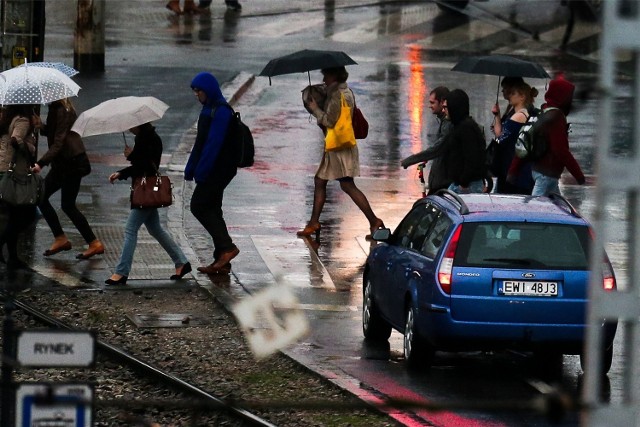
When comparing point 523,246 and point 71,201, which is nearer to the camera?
point 523,246

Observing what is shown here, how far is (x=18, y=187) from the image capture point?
600 inches

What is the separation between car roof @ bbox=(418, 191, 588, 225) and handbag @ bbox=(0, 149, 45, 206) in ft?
14.4

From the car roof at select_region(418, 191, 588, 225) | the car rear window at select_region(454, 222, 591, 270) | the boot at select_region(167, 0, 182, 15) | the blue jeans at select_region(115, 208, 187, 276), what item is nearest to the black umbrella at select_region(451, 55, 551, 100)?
the blue jeans at select_region(115, 208, 187, 276)

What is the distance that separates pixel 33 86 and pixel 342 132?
11.7ft

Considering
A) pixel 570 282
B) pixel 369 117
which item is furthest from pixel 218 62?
pixel 570 282

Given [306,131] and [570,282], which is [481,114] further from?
[570,282]

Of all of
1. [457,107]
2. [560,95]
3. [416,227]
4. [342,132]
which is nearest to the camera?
[416,227]

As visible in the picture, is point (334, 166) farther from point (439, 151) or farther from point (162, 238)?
point (162, 238)

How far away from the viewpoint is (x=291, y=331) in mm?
13336

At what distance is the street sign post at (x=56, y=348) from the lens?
22.2 feet

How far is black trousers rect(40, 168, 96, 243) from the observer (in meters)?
16.0

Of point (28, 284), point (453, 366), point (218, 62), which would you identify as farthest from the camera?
point (218, 62)

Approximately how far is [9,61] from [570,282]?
351 inches

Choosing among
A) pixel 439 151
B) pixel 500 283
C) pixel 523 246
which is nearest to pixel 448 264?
pixel 500 283
